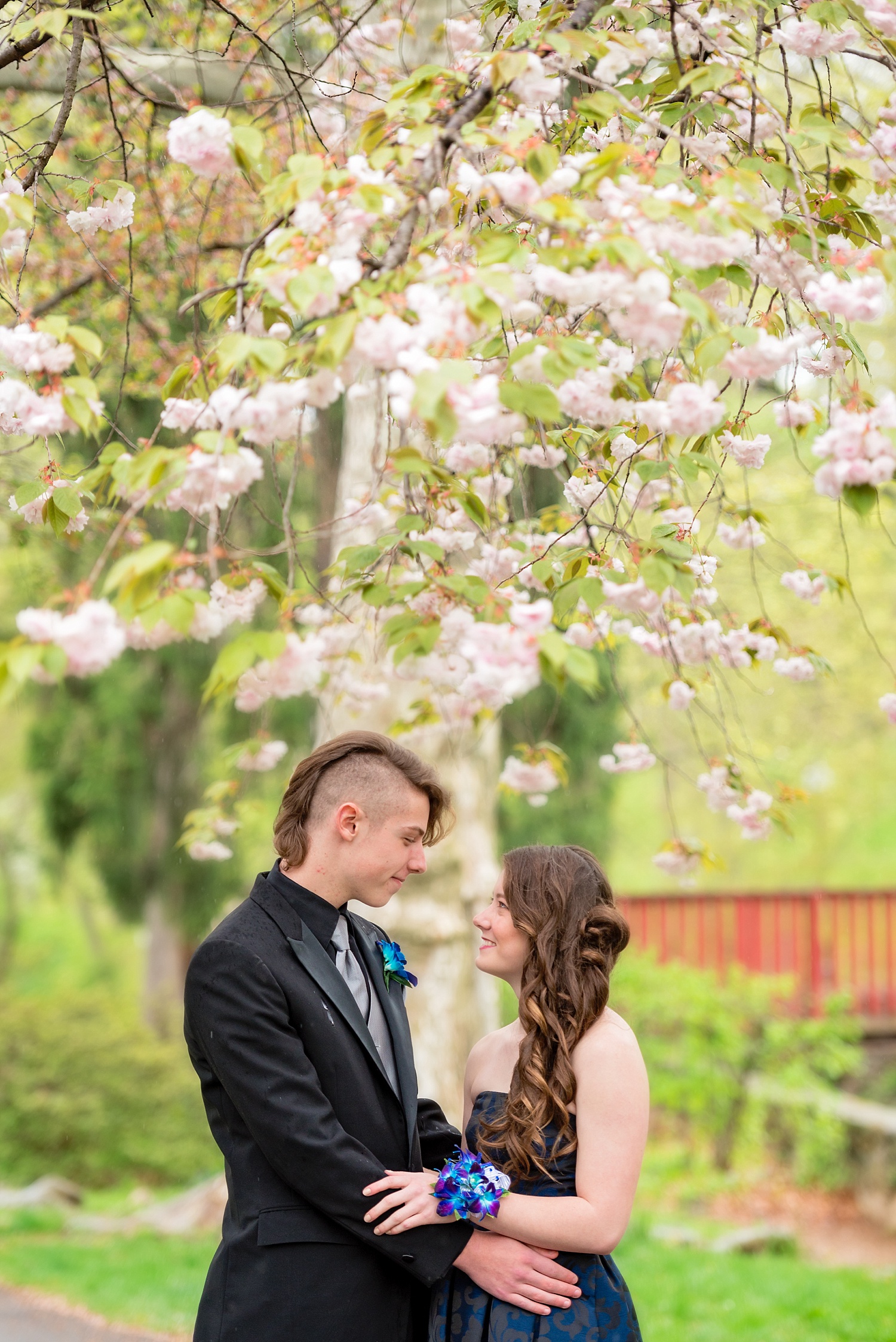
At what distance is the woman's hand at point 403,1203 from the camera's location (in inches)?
79.9

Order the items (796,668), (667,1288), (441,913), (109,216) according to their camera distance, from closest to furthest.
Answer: (109,216) → (796,668) → (441,913) → (667,1288)

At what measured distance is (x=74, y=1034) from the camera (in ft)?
30.6

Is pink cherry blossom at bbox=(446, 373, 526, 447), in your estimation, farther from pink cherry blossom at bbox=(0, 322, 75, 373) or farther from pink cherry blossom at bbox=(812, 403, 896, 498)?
pink cherry blossom at bbox=(0, 322, 75, 373)

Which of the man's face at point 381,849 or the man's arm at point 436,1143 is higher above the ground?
the man's face at point 381,849

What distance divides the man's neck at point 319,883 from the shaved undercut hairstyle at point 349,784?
0.07 ft

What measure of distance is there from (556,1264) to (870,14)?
7.59 feet

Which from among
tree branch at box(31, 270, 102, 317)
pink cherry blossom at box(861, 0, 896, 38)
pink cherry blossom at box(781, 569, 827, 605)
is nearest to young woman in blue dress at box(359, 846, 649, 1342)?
pink cherry blossom at box(781, 569, 827, 605)

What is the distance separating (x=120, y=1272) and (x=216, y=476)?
18.5 feet

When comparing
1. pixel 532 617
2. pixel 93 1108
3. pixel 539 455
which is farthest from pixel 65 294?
pixel 93 1108

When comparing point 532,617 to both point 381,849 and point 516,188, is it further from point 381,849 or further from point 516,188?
point 381,849

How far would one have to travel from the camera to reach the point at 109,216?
255 centimetres

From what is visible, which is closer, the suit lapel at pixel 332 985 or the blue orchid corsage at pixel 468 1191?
the blue orchid corsage at pixel 468 1191

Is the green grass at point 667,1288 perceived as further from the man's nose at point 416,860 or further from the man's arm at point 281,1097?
the man's nose at point 416,860

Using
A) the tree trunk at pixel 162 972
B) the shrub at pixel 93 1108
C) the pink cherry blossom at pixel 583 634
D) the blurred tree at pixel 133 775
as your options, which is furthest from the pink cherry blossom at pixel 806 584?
the tree trunk at pixel 162 972
